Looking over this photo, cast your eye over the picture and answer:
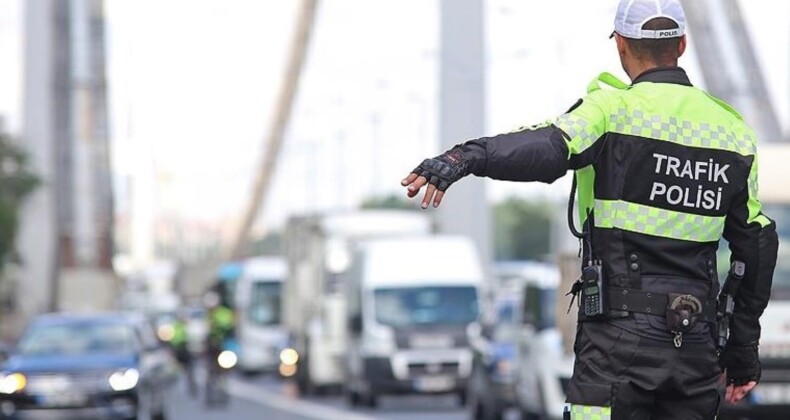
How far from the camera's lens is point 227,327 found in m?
31.0

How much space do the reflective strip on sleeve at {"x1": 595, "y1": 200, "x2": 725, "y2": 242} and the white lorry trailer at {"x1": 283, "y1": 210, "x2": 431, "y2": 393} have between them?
26.9 metres

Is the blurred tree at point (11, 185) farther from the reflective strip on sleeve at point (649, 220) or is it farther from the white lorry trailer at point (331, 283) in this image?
the reflective strip on sleeve at point (649, 220)

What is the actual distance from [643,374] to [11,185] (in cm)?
6625

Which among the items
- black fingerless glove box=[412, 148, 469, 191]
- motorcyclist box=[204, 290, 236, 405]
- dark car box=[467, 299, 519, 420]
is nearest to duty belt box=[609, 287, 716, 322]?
black fingerless glove box=[412, 148, 469, 191]

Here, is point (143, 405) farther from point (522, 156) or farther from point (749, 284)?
point (522, 156)

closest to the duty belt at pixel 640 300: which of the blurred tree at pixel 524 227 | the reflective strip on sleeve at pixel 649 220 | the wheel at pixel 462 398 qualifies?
the reflective strip on sleeve at pixel 649 220

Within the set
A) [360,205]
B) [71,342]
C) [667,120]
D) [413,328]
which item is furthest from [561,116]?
[360,205]

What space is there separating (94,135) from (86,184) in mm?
5276

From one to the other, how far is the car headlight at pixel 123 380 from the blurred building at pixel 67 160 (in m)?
50.6

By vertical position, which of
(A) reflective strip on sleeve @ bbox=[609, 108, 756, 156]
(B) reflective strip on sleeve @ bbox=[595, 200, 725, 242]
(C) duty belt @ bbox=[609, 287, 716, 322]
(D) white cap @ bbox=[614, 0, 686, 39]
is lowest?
(C) duty belt @ bbox=[609, 287, 716, 322]

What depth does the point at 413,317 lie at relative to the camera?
3030cm

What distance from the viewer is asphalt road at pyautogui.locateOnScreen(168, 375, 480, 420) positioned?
2692 cm

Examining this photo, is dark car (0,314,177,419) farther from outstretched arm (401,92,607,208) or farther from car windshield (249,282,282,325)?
car windshield (249,282,282,325)

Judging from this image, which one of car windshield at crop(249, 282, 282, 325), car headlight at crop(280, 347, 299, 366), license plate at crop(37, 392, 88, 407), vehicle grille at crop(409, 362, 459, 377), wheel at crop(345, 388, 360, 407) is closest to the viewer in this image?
license plate at crop(37, 392, 88, 407)
